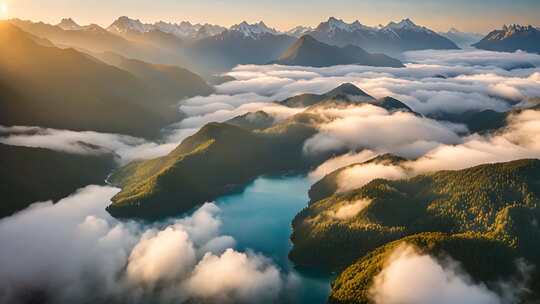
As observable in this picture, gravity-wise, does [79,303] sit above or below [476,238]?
below

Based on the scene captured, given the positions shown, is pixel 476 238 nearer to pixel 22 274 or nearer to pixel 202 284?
pixel 202 284

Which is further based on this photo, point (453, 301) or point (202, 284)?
point (202, 284)

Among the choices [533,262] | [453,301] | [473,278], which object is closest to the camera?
[453,301]

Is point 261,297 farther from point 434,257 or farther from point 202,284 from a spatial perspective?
point 434,257

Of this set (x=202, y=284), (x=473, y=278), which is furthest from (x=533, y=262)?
(x=202, y=284)

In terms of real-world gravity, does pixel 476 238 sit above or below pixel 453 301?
above

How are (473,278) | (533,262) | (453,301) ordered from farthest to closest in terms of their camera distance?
1. (533,262)
2. (473,278)
3. (453,301)

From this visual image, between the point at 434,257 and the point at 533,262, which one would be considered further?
the point at 533,262

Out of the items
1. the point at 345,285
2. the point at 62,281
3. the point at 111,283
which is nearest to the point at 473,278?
the point at 345,285
